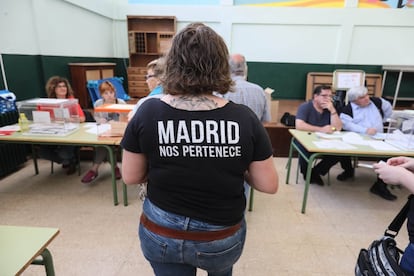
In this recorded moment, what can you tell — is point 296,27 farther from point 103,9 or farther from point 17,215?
point 17,215

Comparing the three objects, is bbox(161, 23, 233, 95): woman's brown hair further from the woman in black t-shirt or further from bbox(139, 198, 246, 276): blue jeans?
bbox(139, 198, 246, 276): blue jeans

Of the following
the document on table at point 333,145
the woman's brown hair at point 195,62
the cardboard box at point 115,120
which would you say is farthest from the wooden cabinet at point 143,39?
the woman's brown hair at point 195,62

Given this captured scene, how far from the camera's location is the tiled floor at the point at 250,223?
181cm

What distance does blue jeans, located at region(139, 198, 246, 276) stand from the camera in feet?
2.73

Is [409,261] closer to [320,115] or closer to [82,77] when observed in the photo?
[320,115]

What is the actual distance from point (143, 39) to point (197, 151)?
5.44 meters

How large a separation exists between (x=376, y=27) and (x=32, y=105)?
6334mm

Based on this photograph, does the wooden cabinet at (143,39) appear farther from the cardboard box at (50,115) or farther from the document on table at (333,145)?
the document on table at (333,145)

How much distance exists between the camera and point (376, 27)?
18.1 feet

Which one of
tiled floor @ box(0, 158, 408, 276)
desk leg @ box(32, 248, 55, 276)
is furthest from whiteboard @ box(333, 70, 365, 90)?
desk leg @ box(32, 248, 55, 276)

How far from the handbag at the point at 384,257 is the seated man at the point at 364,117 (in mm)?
1923

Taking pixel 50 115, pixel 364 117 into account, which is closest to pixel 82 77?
pixel 50 115

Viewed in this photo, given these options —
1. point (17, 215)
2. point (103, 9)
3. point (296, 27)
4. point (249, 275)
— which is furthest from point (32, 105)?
point (296, 27)

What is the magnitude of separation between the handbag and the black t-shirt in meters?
0.67
